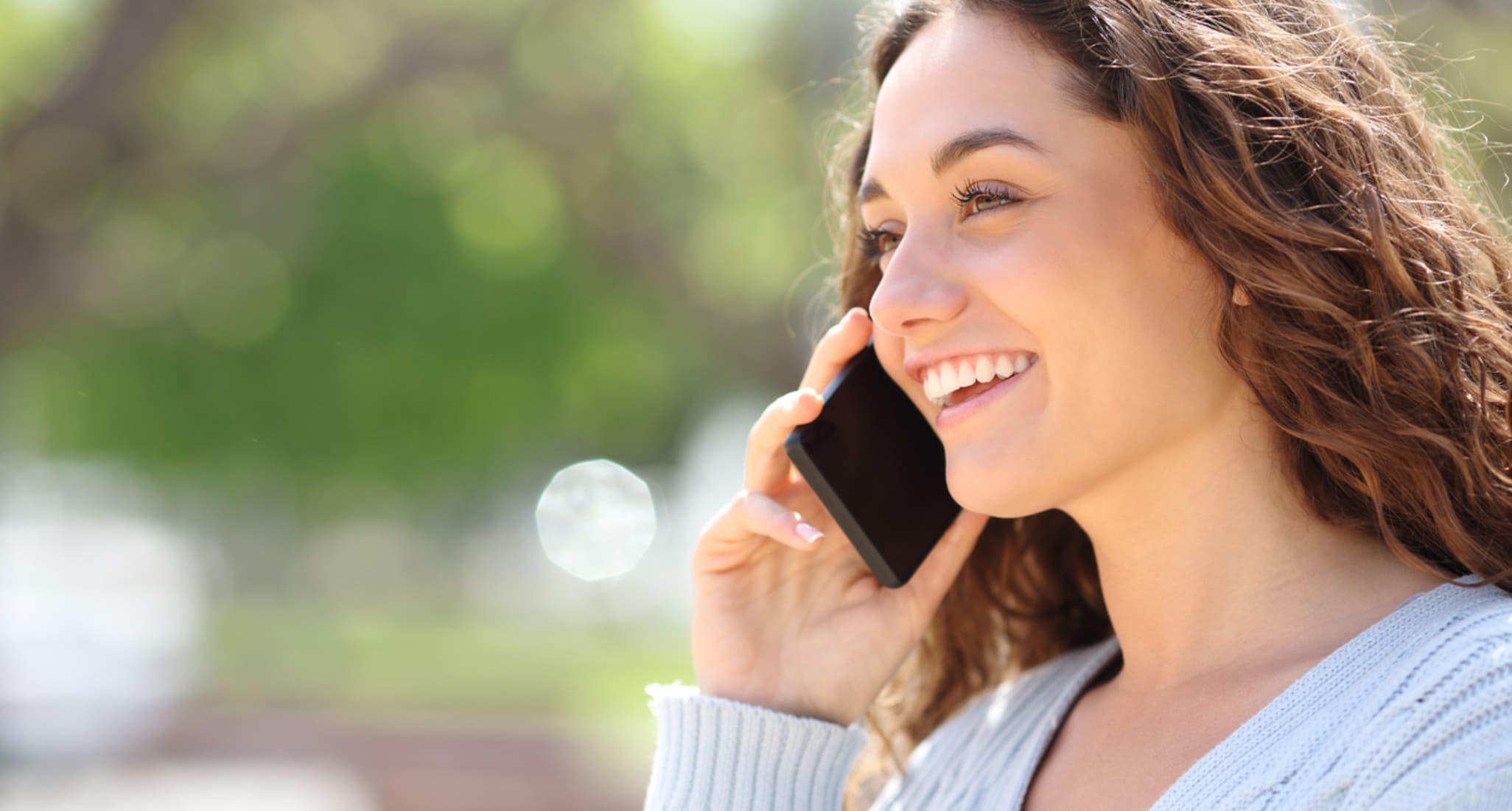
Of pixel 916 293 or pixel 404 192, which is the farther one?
pixel 404 192

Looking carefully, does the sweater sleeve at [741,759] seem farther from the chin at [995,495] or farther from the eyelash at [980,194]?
the eyelash at [980,194]

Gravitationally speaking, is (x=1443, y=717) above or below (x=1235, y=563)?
below

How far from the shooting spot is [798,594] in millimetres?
2441

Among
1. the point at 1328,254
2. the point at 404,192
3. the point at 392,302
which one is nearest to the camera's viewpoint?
the point at 1328,254

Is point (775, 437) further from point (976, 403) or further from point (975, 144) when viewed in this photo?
point (975, 144)

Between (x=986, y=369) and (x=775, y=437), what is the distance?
49 cm

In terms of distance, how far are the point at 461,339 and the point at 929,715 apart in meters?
15.7

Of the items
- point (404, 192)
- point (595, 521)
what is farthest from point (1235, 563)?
point (404, 192)

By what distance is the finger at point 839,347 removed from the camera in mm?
2350

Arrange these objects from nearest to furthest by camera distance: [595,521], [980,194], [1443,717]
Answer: [1443,717], [980,194], [595,521]

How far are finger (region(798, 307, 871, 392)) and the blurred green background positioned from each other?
66 cm

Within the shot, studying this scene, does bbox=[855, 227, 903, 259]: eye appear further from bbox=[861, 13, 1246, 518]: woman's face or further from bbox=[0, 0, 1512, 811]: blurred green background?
bbox=[0, 0, 1512, 811]: blurred green background

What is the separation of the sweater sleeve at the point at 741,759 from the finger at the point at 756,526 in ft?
0.94

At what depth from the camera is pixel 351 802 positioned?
870 cm
